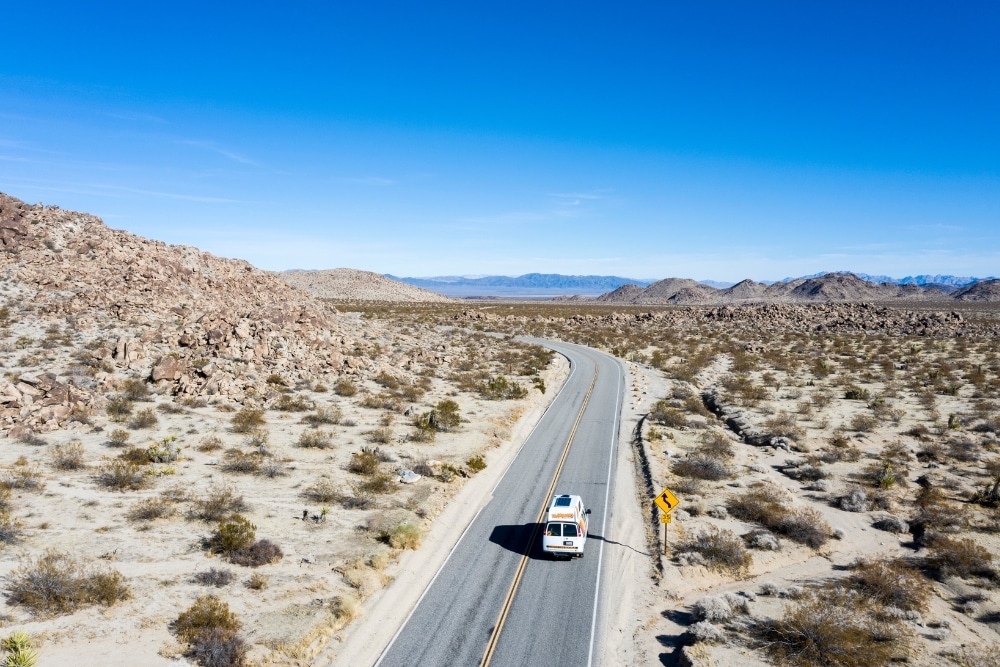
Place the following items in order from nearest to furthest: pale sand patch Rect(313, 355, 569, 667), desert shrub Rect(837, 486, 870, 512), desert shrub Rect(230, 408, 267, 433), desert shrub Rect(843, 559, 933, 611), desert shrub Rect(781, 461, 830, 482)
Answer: pale sand patch Rect(313, 355, 569, 667), desert shrub Rect(843, 559, 933, 611), desert shrub Rect(837, 486, 870, 512), desert shrub Rect(781, 461, 830, 482), desert shrub Rect(230, 408, 267, 433)

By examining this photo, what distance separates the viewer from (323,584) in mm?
17969

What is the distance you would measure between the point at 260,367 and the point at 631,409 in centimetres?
3134

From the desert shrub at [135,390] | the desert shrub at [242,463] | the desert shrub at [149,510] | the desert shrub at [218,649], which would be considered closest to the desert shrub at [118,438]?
the desert shrub at [242,463]

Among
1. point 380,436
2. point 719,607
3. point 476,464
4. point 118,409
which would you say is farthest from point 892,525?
point 118,409

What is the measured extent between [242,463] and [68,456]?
27.6ft

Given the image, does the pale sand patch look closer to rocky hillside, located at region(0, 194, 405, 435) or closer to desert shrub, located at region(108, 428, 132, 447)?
desert shrub, located at region(108, 428, 132, 447)

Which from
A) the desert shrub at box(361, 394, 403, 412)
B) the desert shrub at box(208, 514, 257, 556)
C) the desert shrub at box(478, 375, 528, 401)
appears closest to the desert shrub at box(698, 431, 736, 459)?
the desert shrub at box(478, 375, 528, 401)

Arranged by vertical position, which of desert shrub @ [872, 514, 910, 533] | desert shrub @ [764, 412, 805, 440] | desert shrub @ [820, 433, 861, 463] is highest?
desert shrub @ [764, 412, 805, 440]

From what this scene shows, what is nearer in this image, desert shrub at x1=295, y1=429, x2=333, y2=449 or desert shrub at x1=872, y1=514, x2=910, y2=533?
desert shrub at x1=872, y1=514, x2=910, y2=533

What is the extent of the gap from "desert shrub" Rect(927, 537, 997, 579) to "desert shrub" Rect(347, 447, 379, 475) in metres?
24.4

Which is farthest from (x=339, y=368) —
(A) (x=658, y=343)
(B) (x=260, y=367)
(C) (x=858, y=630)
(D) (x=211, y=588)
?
(A) (x=658, y=343)

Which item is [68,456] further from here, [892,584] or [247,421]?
[892,584]

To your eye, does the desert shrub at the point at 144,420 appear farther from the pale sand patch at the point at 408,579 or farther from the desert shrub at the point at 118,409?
the pale sand patch at the point at 408,579

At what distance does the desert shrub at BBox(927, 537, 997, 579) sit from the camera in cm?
1853
